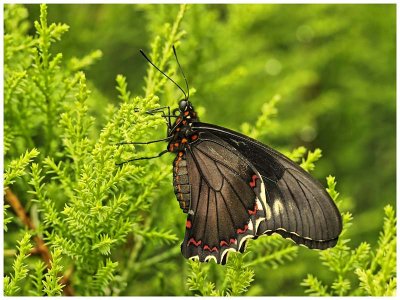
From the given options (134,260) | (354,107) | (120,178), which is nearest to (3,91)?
(120,178)

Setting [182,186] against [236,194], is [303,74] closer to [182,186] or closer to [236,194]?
[236,194]

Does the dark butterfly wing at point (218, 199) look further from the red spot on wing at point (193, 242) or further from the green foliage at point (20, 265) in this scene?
the green foliage at point (20, 265)

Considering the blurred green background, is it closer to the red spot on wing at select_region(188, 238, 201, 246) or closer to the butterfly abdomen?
the butterfly abdomen

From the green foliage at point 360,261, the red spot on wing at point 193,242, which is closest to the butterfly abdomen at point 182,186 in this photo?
the red spot on wing at point 193,242

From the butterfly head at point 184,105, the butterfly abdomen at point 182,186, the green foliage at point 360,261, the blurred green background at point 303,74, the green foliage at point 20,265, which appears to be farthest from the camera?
the blurred green background at point 303,74

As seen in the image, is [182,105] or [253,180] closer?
[253,180]

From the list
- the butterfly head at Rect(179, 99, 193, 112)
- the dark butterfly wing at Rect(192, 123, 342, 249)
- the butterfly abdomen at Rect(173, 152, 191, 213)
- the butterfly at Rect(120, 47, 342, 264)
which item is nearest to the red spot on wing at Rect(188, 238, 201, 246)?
the butterfly at Rect(120, 47, 342, 264)

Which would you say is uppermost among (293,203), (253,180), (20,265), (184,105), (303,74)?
(303,74)

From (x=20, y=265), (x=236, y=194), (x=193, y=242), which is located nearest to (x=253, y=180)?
(x=236, y=194)
